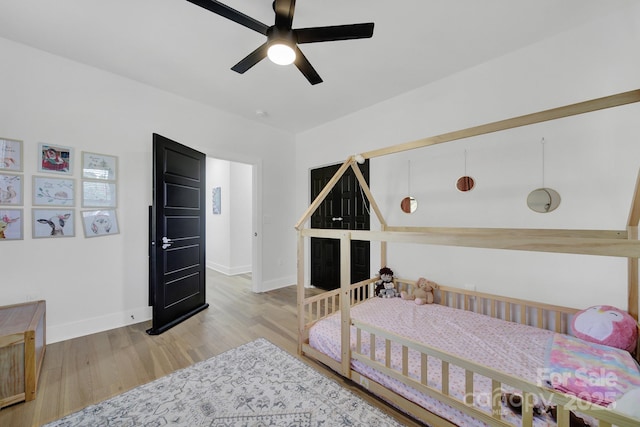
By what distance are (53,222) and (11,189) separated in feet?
1.23

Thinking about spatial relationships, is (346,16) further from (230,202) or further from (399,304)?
(230,202)

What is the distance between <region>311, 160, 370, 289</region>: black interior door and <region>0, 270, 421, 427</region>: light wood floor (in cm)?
92

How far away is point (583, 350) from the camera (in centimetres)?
152

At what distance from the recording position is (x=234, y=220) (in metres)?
5.06

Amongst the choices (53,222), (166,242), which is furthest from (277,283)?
(53,222)

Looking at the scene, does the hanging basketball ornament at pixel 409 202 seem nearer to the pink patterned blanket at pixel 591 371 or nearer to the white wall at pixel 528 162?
the white wall at pixel 528 162

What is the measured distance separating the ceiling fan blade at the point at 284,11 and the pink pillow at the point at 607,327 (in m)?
2.77

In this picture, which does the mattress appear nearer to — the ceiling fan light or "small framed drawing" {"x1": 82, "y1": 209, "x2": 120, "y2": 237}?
the ceiling fan light

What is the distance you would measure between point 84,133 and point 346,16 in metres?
2.67

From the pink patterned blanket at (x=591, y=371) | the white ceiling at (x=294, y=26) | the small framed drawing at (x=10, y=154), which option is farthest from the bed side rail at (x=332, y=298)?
the small framed drawing at (x=10, y=154)

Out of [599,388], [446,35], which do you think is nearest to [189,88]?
[446,35]

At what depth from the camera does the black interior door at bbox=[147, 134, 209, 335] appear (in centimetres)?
252

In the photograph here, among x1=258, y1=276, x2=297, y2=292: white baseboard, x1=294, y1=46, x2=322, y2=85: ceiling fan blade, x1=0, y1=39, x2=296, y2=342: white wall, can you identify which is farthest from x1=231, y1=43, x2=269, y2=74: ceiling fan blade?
x1=258, y1=276, x2=297, y2=292: white baseboard

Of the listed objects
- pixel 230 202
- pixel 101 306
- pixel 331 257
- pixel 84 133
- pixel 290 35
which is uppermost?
pixel 290 35
